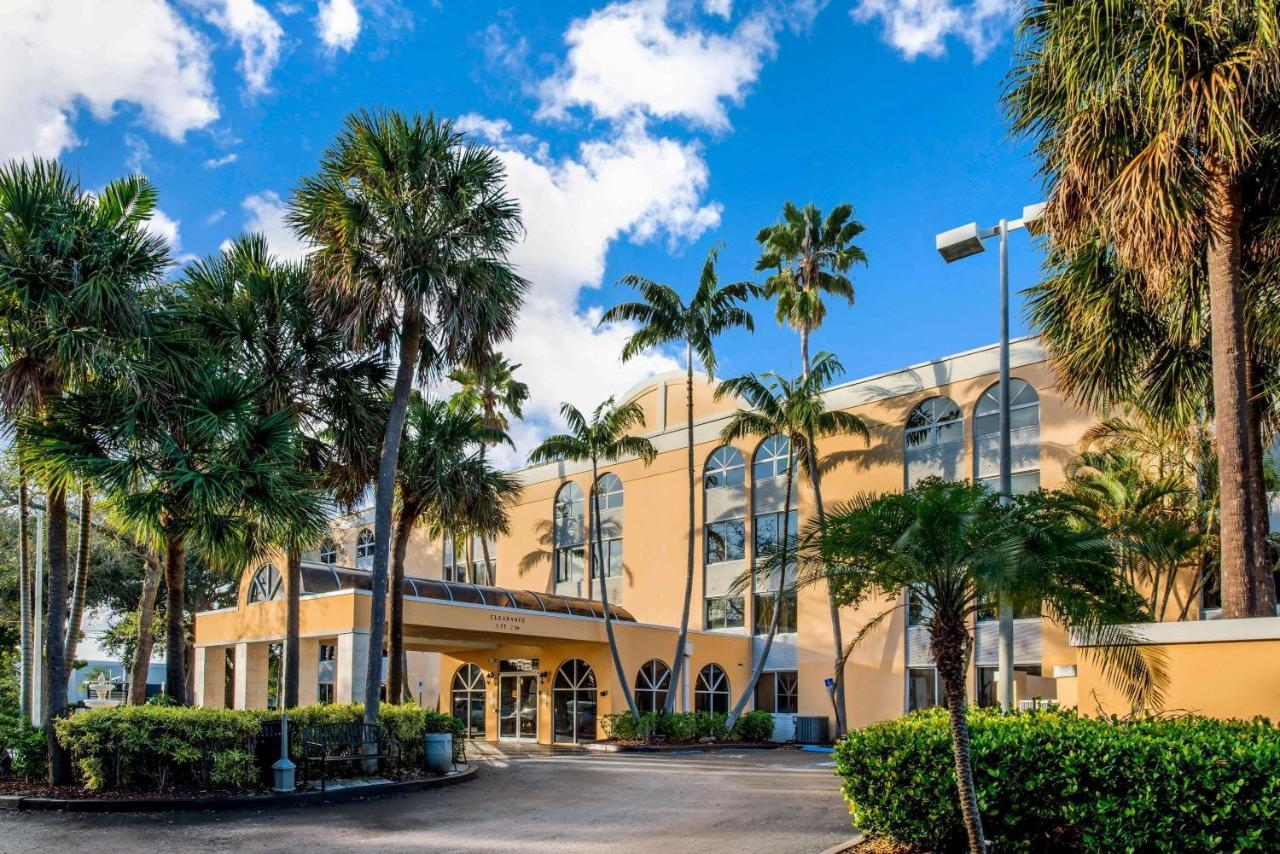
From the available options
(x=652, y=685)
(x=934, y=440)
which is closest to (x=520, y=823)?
(x=652, y=685)

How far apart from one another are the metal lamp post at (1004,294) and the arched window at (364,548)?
3382cm

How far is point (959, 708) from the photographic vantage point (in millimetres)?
8445

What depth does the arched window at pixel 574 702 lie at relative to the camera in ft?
104

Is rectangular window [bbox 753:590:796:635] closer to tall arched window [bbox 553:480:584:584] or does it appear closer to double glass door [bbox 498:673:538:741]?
double glass door [bbox 498:673:538:741]

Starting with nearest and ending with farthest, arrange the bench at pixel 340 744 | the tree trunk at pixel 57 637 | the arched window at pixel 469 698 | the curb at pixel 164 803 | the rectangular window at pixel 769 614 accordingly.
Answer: the curb at pixel 164 803 → the tree trunk at pixel 57 637 → the bench at pixel 340 744 → the rectangular window at pixel 769 614 → the arched window at pixel 469 698

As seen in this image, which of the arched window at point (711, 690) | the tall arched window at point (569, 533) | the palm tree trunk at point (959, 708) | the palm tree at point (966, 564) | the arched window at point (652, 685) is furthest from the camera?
the tall arched window at point (569, 533)

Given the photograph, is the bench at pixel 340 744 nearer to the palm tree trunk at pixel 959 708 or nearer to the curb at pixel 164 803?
the curb at pixel 164 803

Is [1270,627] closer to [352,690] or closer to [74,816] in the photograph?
[74,816]

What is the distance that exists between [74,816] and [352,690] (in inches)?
395

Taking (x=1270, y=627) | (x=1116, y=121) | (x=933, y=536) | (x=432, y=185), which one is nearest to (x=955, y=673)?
(x=933, y=536)

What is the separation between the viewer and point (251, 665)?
2928cm

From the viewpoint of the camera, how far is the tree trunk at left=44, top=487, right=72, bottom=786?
49.5ft

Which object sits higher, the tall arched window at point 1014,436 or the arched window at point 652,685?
the tall arched window at point 1014,436

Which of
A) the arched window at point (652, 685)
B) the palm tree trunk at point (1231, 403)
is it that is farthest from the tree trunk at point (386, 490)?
the arched window at point (652, 685)
